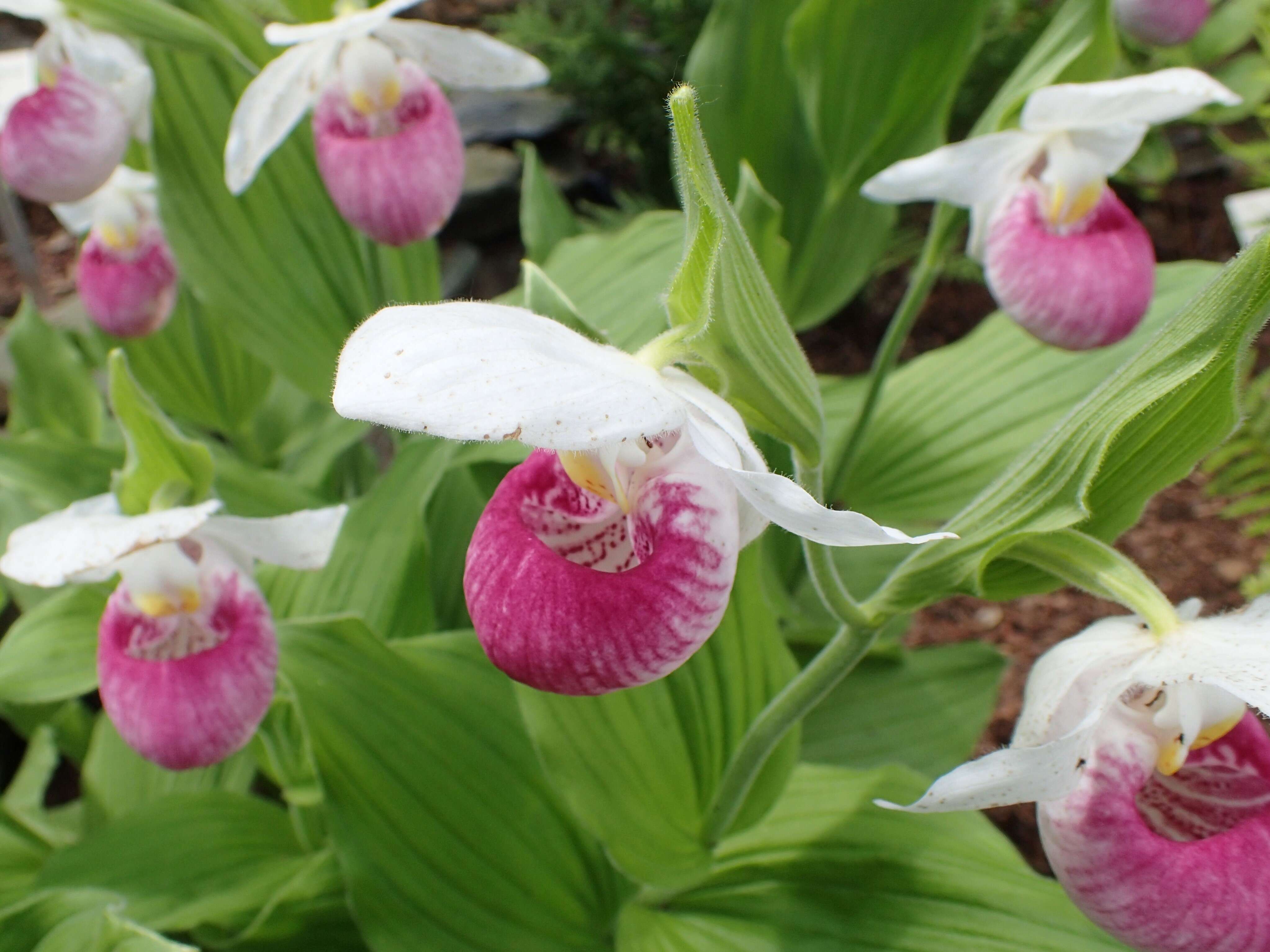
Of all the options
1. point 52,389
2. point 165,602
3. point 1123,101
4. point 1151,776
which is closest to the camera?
point 1151,776

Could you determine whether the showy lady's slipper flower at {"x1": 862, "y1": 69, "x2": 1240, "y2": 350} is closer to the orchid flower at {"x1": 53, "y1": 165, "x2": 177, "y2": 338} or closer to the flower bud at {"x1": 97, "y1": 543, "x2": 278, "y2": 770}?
the flower bud at {"x1": 97, "y1": 543, "x2": 278, "y2": 770}

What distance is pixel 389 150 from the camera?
134 cm

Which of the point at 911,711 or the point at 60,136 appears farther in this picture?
the point at 911,711

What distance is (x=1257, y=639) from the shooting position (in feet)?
2.13

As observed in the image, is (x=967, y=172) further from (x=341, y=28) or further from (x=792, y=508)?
(x=792, y=508)

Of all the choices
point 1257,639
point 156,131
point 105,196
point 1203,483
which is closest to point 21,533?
point 156,131

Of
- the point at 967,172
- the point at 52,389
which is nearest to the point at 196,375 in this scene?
the point at 52,389

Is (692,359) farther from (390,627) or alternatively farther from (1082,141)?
(1082,141)

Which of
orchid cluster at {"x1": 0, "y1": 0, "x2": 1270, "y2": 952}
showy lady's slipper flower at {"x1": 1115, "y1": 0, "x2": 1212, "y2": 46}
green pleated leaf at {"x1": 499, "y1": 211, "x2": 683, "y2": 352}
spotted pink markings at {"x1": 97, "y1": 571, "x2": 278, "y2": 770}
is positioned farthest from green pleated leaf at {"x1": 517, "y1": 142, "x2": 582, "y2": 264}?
showy lady's slipper flower at {"x1": 1115, "y1": 0, "x2": 1212, "y2": 46}

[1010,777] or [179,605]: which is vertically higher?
[1010,777]

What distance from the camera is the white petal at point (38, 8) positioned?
1358mm

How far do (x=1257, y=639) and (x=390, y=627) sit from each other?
1.02m

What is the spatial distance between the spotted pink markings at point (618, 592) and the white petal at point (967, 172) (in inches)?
35.8

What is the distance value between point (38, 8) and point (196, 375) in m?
0.77
